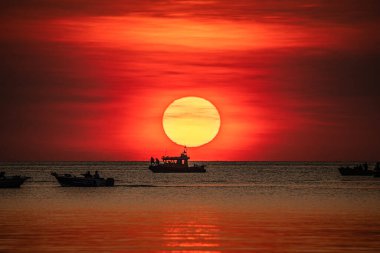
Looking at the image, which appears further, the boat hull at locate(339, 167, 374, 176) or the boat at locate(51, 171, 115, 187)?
the boat hull at locate(339, 167, 374, 176)

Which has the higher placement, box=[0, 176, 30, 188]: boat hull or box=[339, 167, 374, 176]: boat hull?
box=[339, 167, 374, 176]: boat hull

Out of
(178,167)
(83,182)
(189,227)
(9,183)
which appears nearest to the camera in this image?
(189,227)

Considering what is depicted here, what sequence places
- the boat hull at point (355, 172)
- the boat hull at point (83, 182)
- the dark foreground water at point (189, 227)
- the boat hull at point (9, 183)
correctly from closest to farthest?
1. the dark foreground water at point (189, 227)
2. the boat hull at point (9, 183)
3. the boat hull at point (83, 182)
4. the boat hull at point (355, 172)

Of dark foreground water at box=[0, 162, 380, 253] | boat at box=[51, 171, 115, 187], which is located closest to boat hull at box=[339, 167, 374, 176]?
boat at box=[51, 171, 115, 187]

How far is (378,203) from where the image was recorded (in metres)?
61.5

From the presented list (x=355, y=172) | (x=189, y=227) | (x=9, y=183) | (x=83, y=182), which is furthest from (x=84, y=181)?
(x=355, y=172)

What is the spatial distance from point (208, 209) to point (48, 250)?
2451 cm

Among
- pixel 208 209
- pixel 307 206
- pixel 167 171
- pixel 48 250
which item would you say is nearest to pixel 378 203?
pixel 307 206

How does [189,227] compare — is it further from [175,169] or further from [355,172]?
[175,169]

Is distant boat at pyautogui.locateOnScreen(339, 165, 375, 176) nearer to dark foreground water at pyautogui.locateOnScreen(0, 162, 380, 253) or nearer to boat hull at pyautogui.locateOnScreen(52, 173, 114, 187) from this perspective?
boat hull at pyautogui.locateOnScreen(52, 173, 114, 187)

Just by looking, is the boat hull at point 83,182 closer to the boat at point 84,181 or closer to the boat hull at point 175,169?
the boat at point 84,181

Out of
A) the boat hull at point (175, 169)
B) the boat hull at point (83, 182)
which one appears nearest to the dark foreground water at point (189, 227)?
the boat hull at point (83, 182)

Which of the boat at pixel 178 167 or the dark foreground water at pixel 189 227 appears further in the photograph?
the boat at pixel 178 167

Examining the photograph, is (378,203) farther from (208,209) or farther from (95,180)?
(95,180)
